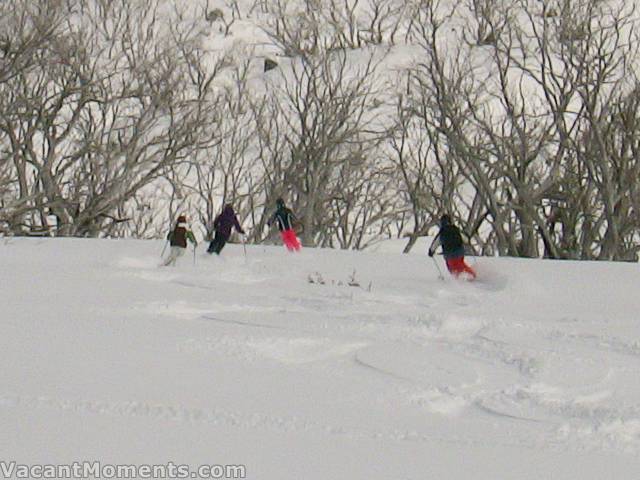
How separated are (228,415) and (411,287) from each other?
7038mm

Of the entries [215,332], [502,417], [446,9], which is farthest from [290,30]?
[502,417]

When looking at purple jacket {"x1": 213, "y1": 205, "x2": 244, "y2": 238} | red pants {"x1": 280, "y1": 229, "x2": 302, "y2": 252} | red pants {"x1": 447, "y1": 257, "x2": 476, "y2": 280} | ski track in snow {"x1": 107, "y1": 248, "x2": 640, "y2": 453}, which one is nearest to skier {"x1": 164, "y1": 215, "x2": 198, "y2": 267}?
purple jacket {"x1": 213, "y1": 205, "x2": 244, "y2": 238}

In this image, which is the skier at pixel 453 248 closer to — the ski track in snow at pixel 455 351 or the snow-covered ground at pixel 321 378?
the snow-covered ground at pixel 321 378

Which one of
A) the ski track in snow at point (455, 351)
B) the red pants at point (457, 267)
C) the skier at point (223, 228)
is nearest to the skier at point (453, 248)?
the red pants at point (457, 267)

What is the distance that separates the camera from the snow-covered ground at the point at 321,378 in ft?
14.6

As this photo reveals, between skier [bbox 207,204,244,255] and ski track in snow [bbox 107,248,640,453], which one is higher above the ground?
skier [bbox 207,204,244,255]

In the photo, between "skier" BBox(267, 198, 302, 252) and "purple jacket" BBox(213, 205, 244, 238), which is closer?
"purple jacket" BBox(213, 205, 244, 238)

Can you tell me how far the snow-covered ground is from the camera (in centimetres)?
444

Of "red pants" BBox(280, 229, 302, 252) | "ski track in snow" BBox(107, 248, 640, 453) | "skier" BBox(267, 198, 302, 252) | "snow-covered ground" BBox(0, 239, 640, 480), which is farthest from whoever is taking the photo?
"red pants" BBox(280, 229, 302, 252)

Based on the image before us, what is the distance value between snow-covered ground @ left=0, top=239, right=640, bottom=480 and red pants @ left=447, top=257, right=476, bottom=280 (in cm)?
115

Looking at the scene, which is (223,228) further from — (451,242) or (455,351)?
(455,351)

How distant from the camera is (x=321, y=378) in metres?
6.12

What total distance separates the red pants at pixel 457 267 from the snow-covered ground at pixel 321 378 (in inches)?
45.4

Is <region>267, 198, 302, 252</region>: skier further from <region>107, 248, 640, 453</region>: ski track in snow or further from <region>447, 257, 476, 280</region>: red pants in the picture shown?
<region>107, 248, 640, 453</region>: ski track in snow
